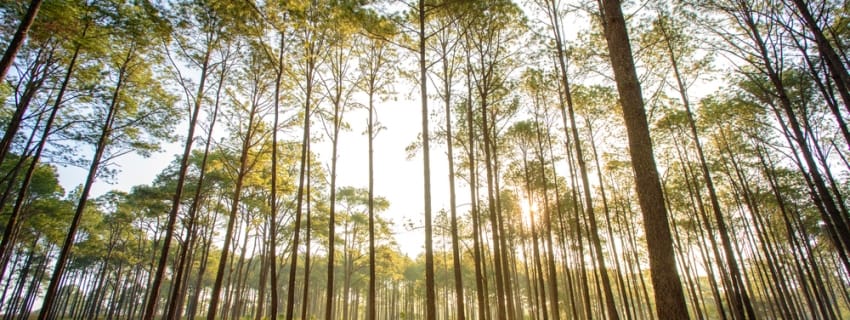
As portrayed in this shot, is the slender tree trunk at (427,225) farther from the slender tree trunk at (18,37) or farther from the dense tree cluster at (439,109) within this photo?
the slender tree trunk at (18,37)

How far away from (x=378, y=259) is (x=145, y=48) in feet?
64.1

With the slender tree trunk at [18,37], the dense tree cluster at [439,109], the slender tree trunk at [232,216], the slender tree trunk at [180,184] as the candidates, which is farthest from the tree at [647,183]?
the slender tree trunk at [180,184]

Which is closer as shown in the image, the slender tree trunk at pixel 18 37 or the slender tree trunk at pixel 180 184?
the slender tree trunk at pixel 18 37

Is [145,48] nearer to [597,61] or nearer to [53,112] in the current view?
[53,112]

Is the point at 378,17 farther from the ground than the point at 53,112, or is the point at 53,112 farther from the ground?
the point at 378,17

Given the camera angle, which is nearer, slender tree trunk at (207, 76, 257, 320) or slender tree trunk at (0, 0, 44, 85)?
slender tree trunk at (0, 0, 44, 85)

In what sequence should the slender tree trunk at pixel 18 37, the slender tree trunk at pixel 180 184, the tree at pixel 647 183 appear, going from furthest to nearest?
the slender tree trunk at pixel 180 184, the slender tree trunk at pixel 18 37, the tree at pixel 647 183

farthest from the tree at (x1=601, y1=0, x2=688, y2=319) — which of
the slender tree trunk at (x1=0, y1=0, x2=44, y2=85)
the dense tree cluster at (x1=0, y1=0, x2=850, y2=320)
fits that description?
the slender tree trunk at (x1=0, y1=0, x2=44, y2=85)

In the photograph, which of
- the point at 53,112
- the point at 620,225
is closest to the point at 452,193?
the point at 53,112

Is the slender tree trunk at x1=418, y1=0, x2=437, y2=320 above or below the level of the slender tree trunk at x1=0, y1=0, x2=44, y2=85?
below

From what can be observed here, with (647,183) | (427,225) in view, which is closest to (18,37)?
(427,225)

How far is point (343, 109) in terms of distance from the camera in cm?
1233

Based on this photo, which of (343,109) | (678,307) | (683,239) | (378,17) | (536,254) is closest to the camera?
(678,307)

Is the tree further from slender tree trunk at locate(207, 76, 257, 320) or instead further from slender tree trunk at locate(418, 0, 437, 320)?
slender tree trunk at locate(207, 76, 257, 320)
